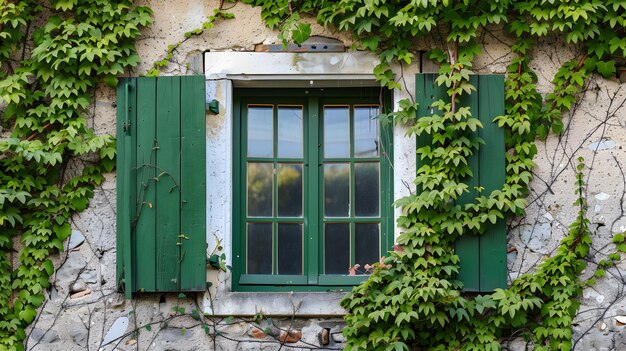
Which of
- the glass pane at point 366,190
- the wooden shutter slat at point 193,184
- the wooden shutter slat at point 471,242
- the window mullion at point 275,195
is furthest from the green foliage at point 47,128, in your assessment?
the wooden shutter slat at point 471,242

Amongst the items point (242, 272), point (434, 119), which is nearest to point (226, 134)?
point (242, 272)

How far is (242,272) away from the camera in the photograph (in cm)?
566

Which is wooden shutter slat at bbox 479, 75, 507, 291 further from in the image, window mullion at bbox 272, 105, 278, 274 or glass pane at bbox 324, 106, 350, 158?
window mullion at bbox 272, 105, 278, 274

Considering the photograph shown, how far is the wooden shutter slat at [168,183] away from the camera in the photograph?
5328 mm

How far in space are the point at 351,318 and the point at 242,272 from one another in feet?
2.77

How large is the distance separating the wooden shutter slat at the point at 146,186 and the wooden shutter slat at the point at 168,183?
3 cm

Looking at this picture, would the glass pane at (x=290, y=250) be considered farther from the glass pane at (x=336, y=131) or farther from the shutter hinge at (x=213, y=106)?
the shutter hinge at (x=213, y=106)

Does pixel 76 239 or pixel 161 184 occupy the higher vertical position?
pixel 161 184

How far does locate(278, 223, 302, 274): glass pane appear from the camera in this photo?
5.69 meters

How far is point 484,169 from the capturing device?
17.8 ft

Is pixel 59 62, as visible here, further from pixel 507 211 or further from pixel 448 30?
pixel 507 211

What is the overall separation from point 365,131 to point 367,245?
77 cm

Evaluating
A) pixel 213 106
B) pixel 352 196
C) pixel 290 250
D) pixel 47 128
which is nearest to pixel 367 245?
pixel 352 196

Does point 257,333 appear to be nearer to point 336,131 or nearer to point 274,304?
point 274,304
